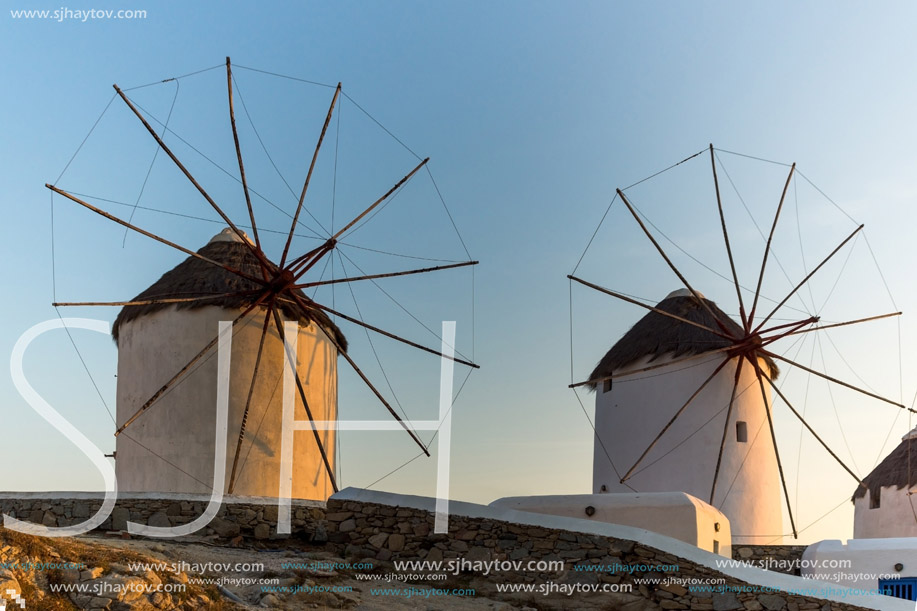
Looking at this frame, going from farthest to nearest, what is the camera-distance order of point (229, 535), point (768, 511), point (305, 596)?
1. point (768, 511)
2. point (229, 535)
3. point (305, 596)

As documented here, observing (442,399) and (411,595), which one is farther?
(442,399)

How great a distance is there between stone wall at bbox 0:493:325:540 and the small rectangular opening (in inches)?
308

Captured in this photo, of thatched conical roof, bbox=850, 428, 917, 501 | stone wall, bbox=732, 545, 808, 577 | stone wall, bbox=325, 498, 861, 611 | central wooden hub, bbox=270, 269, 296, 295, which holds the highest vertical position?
central wooden hub, bbox=270, 269, 296, 295

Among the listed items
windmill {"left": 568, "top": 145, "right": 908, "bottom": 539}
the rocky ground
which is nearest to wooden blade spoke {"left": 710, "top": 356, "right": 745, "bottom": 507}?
windmill {"left": 568, "top": 145, "right": 908, "bottom": 539}

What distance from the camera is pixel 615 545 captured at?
955 cm

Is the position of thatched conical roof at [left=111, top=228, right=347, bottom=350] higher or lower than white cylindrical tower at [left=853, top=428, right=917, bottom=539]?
higher

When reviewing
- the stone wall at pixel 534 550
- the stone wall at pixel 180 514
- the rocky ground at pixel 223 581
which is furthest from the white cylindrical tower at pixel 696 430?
the rocky ground at pixel 223 581

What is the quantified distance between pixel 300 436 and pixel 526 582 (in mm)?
5202

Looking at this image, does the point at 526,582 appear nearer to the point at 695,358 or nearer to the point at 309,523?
the point at 309,523

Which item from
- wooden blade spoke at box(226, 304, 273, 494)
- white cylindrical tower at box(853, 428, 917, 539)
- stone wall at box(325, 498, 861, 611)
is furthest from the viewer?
white cylindrical tower at box(853, 428, 917, 539)

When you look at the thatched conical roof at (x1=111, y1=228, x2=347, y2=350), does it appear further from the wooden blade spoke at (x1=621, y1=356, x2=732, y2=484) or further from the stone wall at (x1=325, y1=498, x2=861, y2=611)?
the wooden blade spoke at (x1=621, y1=356, x2=732, y2=484)

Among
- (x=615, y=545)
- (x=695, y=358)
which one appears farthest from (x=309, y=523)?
(x=695, y=358)

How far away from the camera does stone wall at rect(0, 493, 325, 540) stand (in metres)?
10.9

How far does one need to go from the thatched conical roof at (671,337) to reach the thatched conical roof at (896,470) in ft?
13.4
